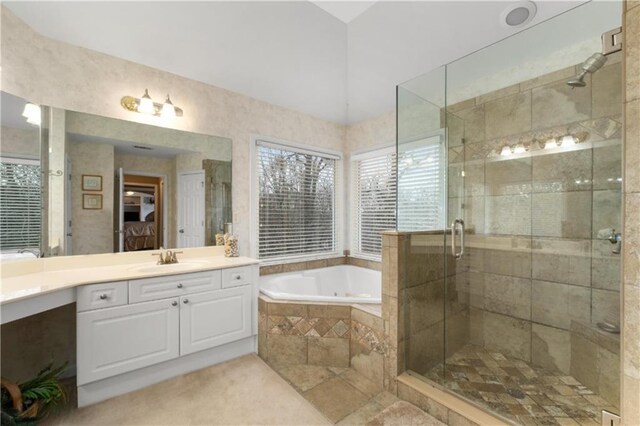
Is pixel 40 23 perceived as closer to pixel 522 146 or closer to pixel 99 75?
pixel 99 75

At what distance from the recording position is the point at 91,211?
6.87ft

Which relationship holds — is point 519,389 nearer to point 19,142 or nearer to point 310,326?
point 310,326

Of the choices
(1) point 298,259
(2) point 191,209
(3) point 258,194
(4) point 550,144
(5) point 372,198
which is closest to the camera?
(4) point 550,144

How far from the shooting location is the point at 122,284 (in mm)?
1772

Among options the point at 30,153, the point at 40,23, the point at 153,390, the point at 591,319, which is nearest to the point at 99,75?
the point at 40,23

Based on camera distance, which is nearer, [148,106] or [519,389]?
[519,389]

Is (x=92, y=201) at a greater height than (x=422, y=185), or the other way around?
(x=422, y=185)

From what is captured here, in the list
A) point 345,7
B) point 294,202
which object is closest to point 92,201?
point 294,202

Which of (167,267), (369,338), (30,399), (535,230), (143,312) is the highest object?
(535,230)

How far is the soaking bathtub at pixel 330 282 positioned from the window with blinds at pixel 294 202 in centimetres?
27

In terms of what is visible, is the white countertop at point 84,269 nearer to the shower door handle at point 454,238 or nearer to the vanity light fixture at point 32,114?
the vanity light fixture at point 32,114

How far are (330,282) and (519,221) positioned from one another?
208cm

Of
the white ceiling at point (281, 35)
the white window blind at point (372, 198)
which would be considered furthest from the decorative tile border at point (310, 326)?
the white ceiling at point (281, 35)

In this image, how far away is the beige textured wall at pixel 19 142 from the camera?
1.64 metres
